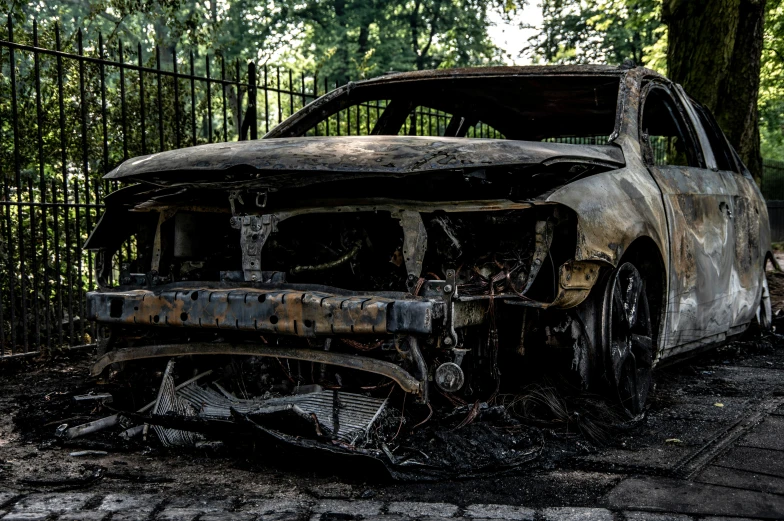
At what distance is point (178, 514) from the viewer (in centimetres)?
299

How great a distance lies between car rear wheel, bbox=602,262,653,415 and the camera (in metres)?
4.27

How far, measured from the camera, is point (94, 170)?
8750 mm

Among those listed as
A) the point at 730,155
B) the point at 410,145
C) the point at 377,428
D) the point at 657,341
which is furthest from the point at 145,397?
the point at 730,155

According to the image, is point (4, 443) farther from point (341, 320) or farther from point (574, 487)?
point (574, 487)

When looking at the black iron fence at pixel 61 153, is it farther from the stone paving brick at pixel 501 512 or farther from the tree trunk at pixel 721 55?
the tree trunk at pixel 721 55

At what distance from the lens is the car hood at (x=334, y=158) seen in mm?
3707

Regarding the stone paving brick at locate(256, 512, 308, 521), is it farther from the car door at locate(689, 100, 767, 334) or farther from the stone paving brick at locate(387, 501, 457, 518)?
the car door at locate(689, 100, 767, 334)

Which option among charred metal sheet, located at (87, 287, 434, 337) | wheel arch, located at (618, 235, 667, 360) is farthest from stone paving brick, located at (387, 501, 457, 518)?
wheel arch, located at (618, 235, 667, 360)

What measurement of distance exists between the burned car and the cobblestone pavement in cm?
50

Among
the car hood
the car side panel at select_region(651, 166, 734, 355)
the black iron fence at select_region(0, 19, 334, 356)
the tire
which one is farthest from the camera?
the tire

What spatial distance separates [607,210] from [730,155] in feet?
9.43

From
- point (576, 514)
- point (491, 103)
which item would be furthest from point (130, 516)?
point (491, 103)

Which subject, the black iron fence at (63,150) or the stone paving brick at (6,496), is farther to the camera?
the black iron fence at (63,150)

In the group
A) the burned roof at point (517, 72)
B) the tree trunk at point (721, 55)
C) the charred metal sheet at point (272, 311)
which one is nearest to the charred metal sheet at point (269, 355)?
the charred metal sheet at point (272, 311)
